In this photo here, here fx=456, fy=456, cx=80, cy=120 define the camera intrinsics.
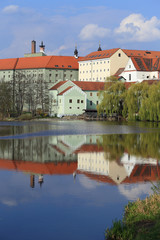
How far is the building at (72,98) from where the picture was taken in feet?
306

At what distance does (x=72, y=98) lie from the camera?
93.2 meters

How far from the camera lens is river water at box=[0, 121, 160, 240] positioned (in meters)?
10.3

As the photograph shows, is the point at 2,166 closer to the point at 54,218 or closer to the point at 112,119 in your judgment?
the point at 54,218

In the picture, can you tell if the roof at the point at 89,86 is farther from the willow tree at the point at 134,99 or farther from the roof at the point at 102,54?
the willow tree at the point at 134,99

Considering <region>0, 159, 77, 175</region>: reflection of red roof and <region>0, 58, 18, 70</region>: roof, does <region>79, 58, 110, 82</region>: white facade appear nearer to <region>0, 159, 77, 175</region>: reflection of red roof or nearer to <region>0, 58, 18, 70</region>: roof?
<region>0, 58, 18, 70</region>: roof

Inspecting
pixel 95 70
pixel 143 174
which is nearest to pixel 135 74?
pixel 95 70

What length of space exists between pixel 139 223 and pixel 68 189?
4201 mm

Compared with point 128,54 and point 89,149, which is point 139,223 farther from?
point 128,54

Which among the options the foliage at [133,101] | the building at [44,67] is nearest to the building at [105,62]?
the building at [44,67]

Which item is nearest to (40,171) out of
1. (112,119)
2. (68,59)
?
(112,119)

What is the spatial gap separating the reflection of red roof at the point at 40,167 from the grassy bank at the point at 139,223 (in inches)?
252

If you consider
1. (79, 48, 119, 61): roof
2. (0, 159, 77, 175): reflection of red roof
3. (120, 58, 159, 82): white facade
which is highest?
(79, 48, 119, 61): roof

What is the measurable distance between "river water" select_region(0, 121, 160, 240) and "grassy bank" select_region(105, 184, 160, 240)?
33cm

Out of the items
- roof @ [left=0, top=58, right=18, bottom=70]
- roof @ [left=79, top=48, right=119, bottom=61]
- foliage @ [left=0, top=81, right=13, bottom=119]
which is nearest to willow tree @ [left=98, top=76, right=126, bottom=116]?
foliage @ [left=0, top=81, right=13, bottom=119]
